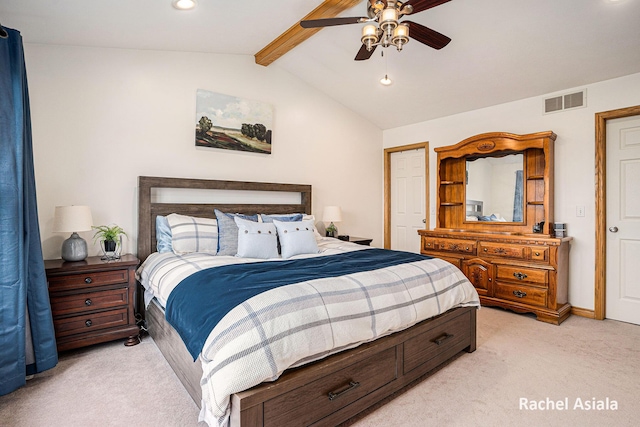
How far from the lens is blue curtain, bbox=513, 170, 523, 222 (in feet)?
13.2

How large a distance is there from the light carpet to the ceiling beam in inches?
117

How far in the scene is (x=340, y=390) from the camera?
5.74 ft

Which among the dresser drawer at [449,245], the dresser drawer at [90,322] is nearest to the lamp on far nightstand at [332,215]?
the dresser drawer at [449,245]

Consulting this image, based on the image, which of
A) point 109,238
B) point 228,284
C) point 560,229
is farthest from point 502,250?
point 109,238

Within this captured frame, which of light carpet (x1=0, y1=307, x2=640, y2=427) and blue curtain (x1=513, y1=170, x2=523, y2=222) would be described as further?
blue curtain (x1=513, y1=170, x2=523, y2=222)

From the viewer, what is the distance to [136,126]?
3.33 metres

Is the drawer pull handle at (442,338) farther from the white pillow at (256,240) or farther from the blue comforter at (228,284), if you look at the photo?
the white pillow at (256,240)

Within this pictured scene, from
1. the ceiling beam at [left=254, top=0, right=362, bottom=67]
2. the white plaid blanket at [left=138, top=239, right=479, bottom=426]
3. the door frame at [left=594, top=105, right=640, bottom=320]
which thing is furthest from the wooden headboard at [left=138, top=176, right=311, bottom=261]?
the door frame at [left=594, top=105, right=640, bottom=320]

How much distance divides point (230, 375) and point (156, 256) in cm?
193

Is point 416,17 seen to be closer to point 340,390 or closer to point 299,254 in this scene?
point 299,254

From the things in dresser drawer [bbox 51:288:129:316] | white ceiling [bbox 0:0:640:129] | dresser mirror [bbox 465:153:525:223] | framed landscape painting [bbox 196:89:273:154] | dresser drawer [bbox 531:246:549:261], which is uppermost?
white ceiling [bbox 0:0:640:129]

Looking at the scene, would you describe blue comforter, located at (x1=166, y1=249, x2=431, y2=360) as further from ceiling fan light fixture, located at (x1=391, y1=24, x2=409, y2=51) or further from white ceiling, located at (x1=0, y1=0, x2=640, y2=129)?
white ceiling, located at (x1=0, y1=0, x2=640, y2=129)

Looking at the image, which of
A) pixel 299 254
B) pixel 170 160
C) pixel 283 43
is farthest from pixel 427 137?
pixel 170 160

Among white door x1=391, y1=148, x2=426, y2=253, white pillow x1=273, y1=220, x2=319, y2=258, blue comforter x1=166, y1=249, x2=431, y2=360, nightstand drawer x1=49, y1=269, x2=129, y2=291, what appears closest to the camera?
blue comforter x1=166, y1=249, x2=431, y2=360
